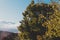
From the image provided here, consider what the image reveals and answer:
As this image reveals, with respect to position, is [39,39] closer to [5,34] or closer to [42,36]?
[42,36]

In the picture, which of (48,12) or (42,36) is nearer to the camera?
(42,36)

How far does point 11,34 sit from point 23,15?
1023cm

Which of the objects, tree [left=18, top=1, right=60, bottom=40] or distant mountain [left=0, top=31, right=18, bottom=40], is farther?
distant mountain [left=0, top=31, right=18, bottom=40]

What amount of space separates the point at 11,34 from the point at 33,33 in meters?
10.8

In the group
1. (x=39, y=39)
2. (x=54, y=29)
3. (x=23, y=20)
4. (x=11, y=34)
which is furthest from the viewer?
(x=11, y=34)

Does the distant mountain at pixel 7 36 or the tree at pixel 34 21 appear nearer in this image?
the tree at pixel 34 21

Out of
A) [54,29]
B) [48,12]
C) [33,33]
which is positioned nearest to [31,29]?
[33,33]

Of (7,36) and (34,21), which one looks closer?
(34,21)

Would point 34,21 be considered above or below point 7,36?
above

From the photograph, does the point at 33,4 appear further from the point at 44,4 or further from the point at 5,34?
the point at 5,34

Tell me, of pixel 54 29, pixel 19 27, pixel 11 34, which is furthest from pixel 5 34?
pixel 54 29

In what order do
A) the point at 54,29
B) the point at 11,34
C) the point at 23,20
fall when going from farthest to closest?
the point at 11,34 < the point at 23,20 < the point at 54,29

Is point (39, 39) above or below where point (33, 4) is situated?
below

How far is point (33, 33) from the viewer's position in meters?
43.2
